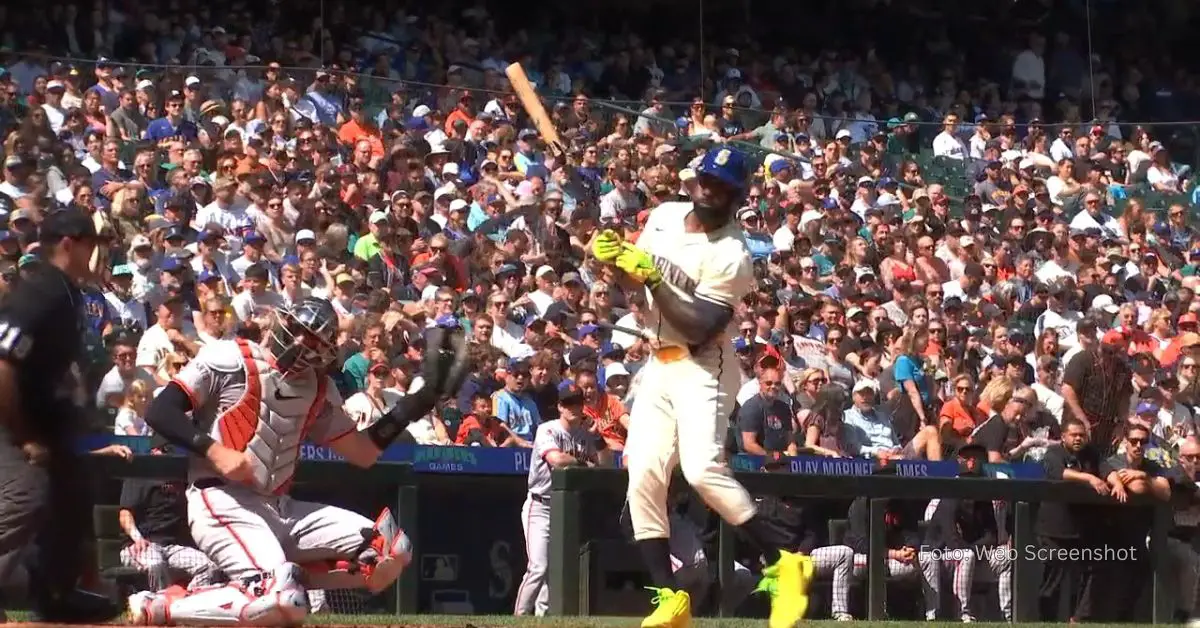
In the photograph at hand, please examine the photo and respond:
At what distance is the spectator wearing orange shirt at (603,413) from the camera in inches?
478

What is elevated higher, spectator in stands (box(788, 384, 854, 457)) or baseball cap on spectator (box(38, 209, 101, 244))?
baseball cap on spectator (box(38, 209, 101, 244))

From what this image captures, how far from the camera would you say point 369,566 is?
792cm

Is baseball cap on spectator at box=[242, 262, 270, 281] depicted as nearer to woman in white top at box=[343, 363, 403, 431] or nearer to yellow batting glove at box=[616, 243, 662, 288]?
woman in white top at box=[343, 363, 403, 431]

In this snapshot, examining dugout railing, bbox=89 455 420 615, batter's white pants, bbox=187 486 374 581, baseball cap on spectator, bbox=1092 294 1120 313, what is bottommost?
batter's white pants, bbox=187 486 374 581

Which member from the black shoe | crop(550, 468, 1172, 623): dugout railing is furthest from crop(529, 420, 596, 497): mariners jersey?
the black shoe

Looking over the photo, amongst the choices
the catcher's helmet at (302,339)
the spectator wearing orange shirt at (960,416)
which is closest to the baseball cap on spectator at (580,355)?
the spectator wearing orange shirt at (960,416)

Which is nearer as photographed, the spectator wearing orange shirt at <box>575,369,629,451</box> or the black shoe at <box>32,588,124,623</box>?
the black shoe at <box>32,588,124,623</box>

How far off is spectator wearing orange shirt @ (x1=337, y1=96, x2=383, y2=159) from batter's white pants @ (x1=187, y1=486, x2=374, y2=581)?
290 inches

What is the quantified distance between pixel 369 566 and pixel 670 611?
3.99 ft

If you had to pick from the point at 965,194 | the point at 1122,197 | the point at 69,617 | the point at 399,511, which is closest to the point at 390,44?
the point at 965,194

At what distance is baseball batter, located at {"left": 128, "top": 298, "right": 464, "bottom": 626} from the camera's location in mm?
7324

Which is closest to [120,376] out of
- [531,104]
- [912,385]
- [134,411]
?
[134,411]

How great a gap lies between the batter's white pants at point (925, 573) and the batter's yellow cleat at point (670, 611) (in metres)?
4.21

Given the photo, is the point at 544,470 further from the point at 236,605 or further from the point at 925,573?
the point at 236,605
